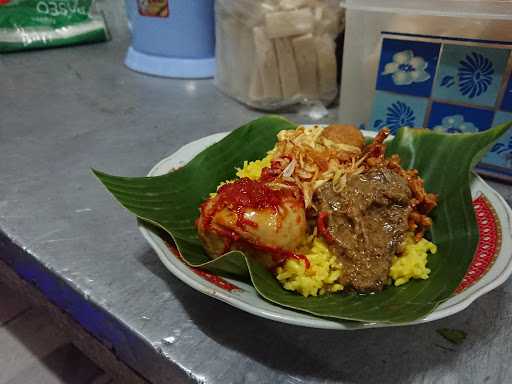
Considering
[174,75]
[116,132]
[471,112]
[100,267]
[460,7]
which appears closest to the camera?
[100,267]

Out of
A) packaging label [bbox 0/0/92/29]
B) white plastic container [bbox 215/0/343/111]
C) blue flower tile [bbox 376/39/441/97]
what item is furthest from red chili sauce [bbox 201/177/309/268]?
packaging label [bbox 0/0/92/29]

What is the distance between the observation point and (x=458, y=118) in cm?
122

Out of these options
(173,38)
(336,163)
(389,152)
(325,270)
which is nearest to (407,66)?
(389,152)

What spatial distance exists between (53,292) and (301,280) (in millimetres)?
531

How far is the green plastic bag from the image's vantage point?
2.11 metres

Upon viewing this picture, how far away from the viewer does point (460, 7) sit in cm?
108

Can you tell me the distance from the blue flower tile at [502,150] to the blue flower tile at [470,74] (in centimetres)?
4

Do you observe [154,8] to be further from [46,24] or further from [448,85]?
[448,85]

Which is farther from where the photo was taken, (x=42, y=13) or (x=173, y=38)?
(x=42, y=13)

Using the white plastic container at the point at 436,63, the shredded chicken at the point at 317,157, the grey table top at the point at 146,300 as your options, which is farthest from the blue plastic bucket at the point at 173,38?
the shredded chicken at the point at 317,157

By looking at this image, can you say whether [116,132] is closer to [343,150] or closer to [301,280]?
[343,150]

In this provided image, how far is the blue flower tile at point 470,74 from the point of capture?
1.11 metres

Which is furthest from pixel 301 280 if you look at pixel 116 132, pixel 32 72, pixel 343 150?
pixel 32 72

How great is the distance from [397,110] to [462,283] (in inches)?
27.7
